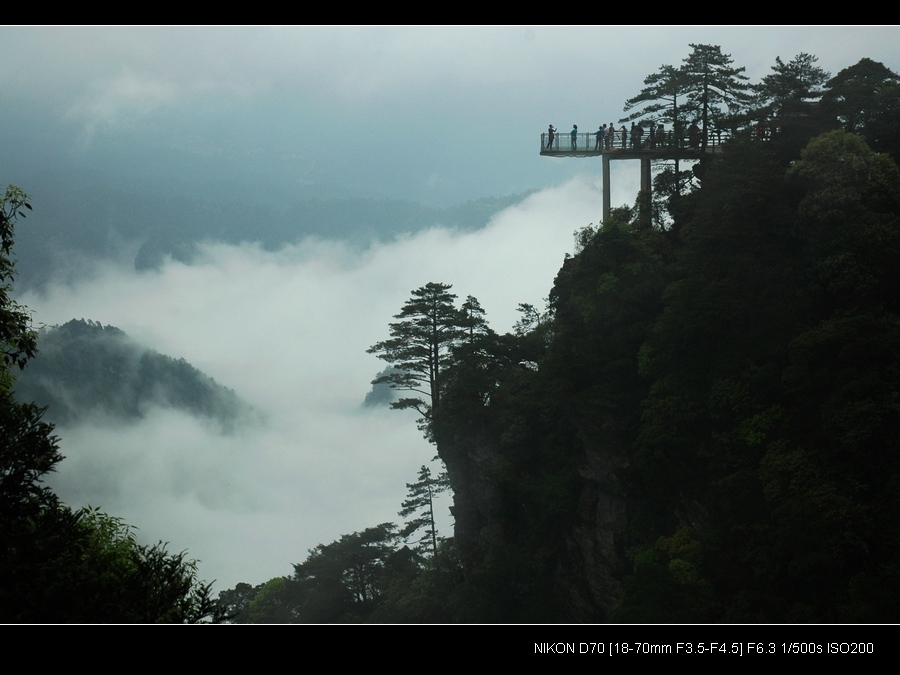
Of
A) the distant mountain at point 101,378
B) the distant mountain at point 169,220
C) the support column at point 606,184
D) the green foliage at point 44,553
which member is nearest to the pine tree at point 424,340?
the support column at point 606,184

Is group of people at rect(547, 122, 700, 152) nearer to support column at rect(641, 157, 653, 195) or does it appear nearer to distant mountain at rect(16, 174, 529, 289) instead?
support column at rect(641, 157, 653, 195)

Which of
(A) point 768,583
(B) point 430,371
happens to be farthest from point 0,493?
(B) point 430,371

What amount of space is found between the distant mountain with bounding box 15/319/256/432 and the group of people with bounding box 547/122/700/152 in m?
47.6

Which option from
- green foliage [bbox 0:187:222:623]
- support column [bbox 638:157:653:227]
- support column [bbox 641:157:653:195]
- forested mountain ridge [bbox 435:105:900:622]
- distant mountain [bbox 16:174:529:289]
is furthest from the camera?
distant mountain [bbox 16:174:529:289]

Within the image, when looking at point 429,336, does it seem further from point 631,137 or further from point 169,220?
point 169,220

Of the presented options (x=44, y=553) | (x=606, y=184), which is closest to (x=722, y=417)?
(x=606, y=184)

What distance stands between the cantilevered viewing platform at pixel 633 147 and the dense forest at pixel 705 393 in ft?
2.02

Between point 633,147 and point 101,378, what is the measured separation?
67905mm

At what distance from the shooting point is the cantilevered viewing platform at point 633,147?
27.2 m

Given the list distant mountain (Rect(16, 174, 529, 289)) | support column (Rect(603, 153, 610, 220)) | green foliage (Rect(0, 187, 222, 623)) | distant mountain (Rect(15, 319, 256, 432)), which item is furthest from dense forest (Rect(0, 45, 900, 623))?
distant mountain (Rect(16, 174, 529, 289))

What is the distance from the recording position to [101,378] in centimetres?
8000

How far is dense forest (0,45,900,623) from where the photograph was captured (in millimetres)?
7844
